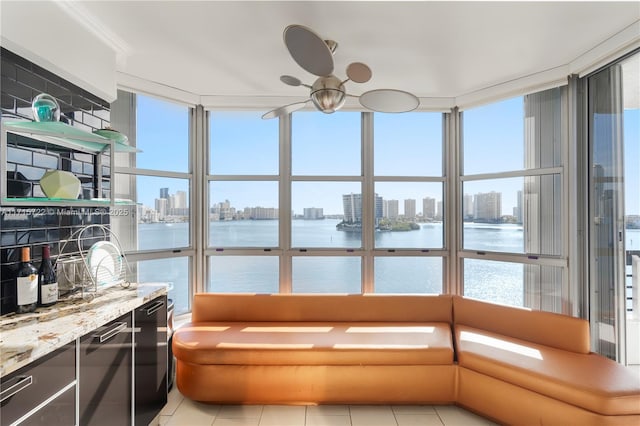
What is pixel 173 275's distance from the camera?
311cm

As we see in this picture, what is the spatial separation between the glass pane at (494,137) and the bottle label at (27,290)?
3.62 metres

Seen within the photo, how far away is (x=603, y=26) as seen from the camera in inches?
79.4

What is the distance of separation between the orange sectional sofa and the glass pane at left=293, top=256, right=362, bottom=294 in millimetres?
622

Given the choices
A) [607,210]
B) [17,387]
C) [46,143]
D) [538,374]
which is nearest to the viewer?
[17,387]

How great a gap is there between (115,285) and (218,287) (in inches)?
50.6

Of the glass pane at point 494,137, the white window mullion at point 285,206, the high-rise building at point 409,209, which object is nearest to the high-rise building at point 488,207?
the glass pane at point 494,137

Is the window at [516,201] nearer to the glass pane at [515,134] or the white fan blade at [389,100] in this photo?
the glass pane at [515,134]

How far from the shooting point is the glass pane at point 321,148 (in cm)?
329

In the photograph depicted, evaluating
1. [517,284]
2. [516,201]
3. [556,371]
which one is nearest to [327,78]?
[516,201]

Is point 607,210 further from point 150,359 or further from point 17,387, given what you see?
point 17,387

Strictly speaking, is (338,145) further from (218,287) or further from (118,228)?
(118,228)

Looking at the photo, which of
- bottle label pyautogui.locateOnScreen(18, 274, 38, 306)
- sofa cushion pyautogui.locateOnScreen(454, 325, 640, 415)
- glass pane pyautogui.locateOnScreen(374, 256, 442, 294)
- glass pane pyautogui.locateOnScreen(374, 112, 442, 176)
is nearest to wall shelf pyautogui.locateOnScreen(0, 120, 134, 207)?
bottle label pyautogui.locateOnScreen(18, 274, 38, 306)

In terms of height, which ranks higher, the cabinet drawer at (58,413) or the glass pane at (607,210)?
the glass pane at (607,210)

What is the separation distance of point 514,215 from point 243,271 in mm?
2874
